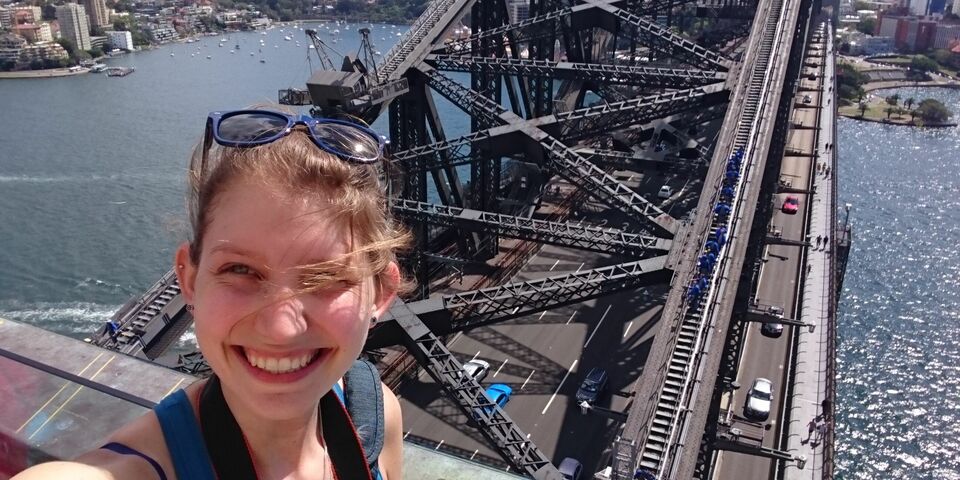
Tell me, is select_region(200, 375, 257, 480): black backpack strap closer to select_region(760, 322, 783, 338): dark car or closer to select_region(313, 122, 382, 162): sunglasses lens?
select_region(313, 122, 382, 162): sunglasses lens

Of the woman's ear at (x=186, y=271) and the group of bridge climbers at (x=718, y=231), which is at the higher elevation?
the woman's ear at (x=186, y=271)

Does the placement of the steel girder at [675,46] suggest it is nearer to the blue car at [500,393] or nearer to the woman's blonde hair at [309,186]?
the blue car at [500,393]

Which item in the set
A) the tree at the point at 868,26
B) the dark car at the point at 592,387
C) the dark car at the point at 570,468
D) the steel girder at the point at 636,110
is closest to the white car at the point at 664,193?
the steel girder at the point at 636,110

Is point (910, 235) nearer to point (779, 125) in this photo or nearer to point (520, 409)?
point (779, 125)

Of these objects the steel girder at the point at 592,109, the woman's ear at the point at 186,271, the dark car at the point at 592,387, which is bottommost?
the dark car at the point at 592,387

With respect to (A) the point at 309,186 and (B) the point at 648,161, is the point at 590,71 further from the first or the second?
(A) the point at 309,186

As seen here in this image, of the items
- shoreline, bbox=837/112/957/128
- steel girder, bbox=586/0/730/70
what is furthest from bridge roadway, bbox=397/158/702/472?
shoreline, bbox=837/112/957/128

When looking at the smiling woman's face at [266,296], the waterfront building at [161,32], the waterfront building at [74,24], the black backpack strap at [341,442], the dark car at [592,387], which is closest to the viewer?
the smiling woman's face at [266,296]
